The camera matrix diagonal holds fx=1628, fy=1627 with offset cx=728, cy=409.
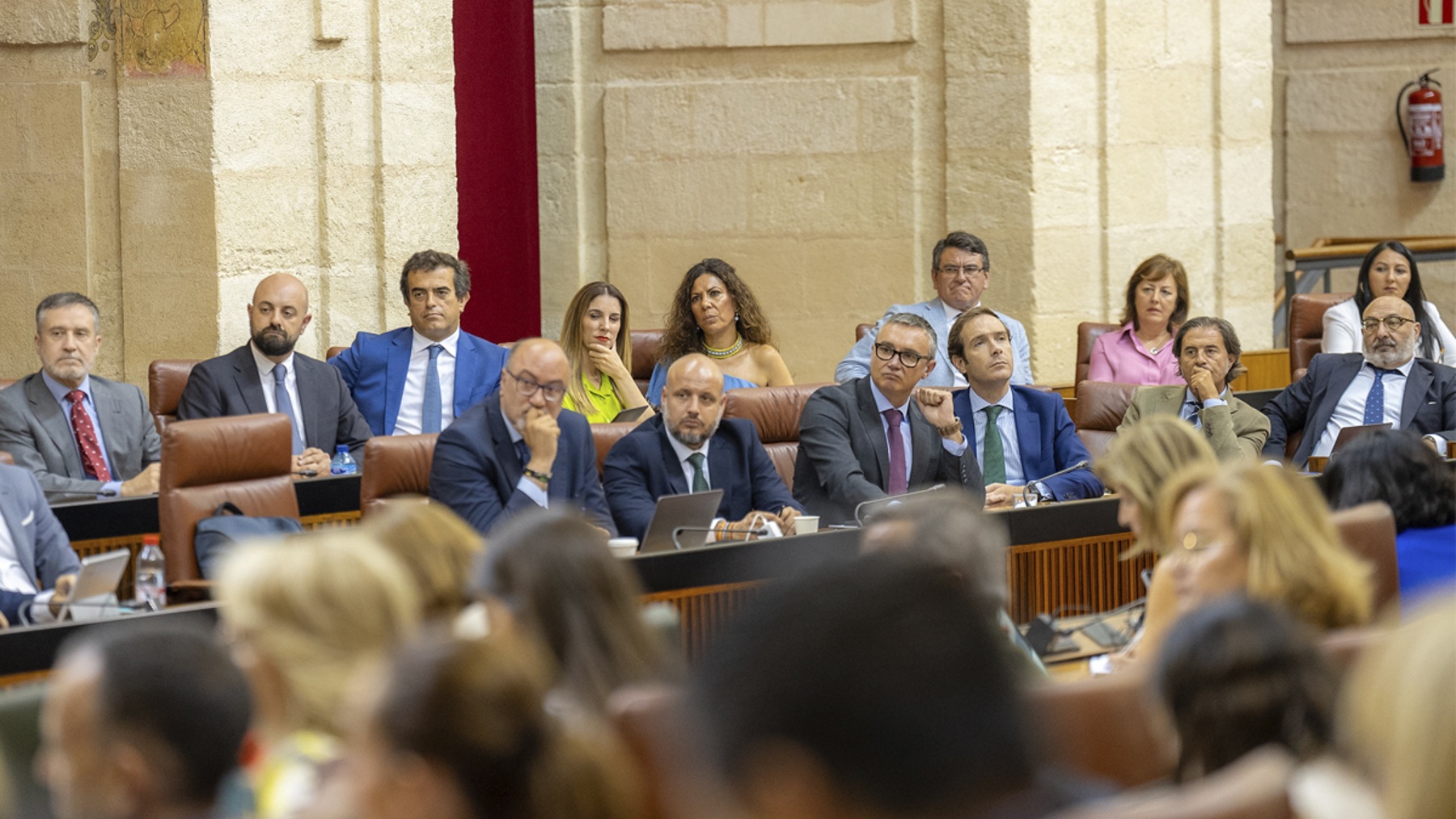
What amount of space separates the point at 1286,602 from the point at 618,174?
6.08 metres

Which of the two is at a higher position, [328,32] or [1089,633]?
[328,32]

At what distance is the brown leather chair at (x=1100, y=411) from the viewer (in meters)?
5.80

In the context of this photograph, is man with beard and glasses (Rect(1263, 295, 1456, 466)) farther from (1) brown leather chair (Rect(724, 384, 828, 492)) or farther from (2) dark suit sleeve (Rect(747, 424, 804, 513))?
(2) dark suit sleeve (Rect(747, 424, 804, 513))

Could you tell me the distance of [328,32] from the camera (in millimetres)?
7094

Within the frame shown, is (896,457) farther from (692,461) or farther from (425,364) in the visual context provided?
(425,364)

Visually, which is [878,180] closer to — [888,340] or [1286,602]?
[888,340]

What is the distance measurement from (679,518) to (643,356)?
287cm

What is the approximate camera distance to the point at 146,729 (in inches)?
59.1

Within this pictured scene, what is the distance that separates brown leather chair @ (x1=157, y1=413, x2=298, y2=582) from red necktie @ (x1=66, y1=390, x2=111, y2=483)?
1028 mm

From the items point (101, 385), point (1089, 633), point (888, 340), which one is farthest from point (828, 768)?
point (101, 385)

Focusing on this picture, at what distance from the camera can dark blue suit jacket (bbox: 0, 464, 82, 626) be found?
13.4 feet

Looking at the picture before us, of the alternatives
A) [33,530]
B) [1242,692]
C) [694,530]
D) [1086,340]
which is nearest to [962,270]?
[1086,340]

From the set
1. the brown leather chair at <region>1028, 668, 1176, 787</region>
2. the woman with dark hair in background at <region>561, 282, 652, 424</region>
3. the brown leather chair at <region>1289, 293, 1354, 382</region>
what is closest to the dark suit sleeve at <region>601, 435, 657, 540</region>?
the woman with dark hair in background at <region>561, 282, 652, 424</region>

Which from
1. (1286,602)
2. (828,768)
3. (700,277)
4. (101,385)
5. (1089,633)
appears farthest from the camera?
(700,277)
